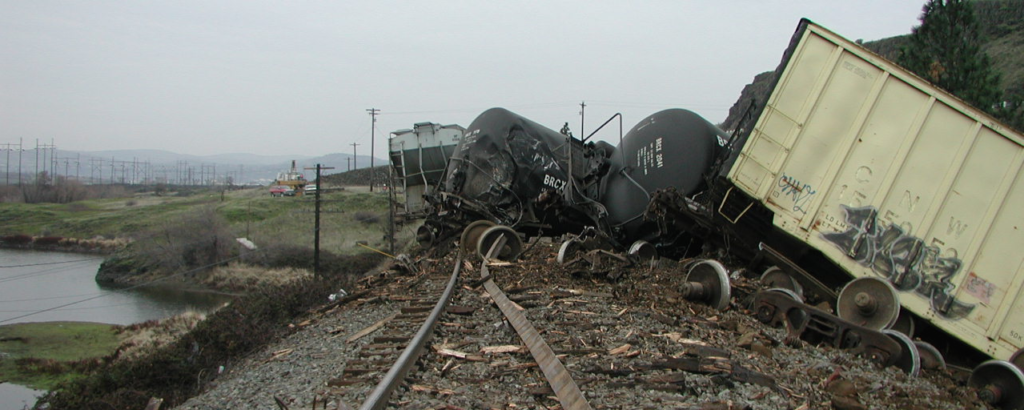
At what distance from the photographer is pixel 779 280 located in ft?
26.4

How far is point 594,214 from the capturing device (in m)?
12.2

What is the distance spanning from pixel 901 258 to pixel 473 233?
7138mm

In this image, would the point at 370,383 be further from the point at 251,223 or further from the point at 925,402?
the point at 251,223

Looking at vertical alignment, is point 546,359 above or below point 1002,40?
below

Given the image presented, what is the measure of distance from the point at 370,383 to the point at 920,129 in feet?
22.5

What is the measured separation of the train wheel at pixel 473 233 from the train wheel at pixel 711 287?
5132mm

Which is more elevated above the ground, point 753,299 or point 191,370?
point 753,299

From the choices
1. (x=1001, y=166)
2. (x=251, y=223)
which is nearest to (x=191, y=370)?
(x=1001, y=166)

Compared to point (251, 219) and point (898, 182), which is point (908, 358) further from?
point (251, 219)

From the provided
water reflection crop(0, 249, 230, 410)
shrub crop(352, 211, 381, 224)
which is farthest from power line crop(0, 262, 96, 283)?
shrub crop(352, 211, 381, 224)

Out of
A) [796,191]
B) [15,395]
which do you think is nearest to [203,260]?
[15,395]

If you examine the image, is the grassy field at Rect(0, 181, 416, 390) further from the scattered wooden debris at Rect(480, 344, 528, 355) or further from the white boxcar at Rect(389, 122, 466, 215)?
the scattered wooden debris at Rect(480, 344, 528, 355)

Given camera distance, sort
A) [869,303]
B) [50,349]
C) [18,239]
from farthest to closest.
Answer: [18,239]
[50,349]
[869,303]

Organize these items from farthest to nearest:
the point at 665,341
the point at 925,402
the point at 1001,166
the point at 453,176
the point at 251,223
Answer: the point at 251,223 → the point at 453,176 → the point at 1001,166 → the point at 665,341 → the point at 925,402
